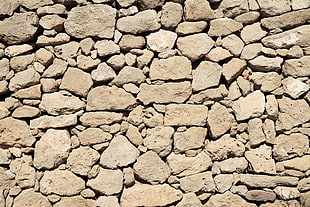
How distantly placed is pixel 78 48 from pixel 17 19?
0.52 m

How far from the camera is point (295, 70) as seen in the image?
9.93 ft

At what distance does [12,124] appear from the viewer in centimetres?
308

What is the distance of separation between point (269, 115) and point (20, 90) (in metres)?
1.92

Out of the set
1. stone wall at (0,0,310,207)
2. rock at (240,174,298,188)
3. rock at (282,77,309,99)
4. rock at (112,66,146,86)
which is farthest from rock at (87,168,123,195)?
rock at (282,77,309,99)

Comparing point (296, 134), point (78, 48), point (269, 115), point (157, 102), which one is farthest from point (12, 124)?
point (296, 134)

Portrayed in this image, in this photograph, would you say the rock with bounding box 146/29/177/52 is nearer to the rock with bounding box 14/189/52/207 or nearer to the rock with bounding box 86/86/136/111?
the rock with bounding box 86/86/136/111

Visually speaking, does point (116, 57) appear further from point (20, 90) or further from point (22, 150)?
point (22, 150)

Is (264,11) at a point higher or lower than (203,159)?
higher

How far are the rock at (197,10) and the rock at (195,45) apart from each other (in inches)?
5.4

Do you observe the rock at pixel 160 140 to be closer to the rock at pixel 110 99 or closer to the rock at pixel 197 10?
the rock at pixel 110 99

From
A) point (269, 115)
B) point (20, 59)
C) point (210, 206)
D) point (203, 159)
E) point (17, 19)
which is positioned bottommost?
point (210, 206)

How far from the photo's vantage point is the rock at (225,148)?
3.04m

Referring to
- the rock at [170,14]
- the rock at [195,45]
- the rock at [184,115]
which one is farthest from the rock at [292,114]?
the rock at [170,14]

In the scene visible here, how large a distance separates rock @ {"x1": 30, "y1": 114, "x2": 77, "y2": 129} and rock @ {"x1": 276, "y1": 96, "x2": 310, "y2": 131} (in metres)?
1.57
